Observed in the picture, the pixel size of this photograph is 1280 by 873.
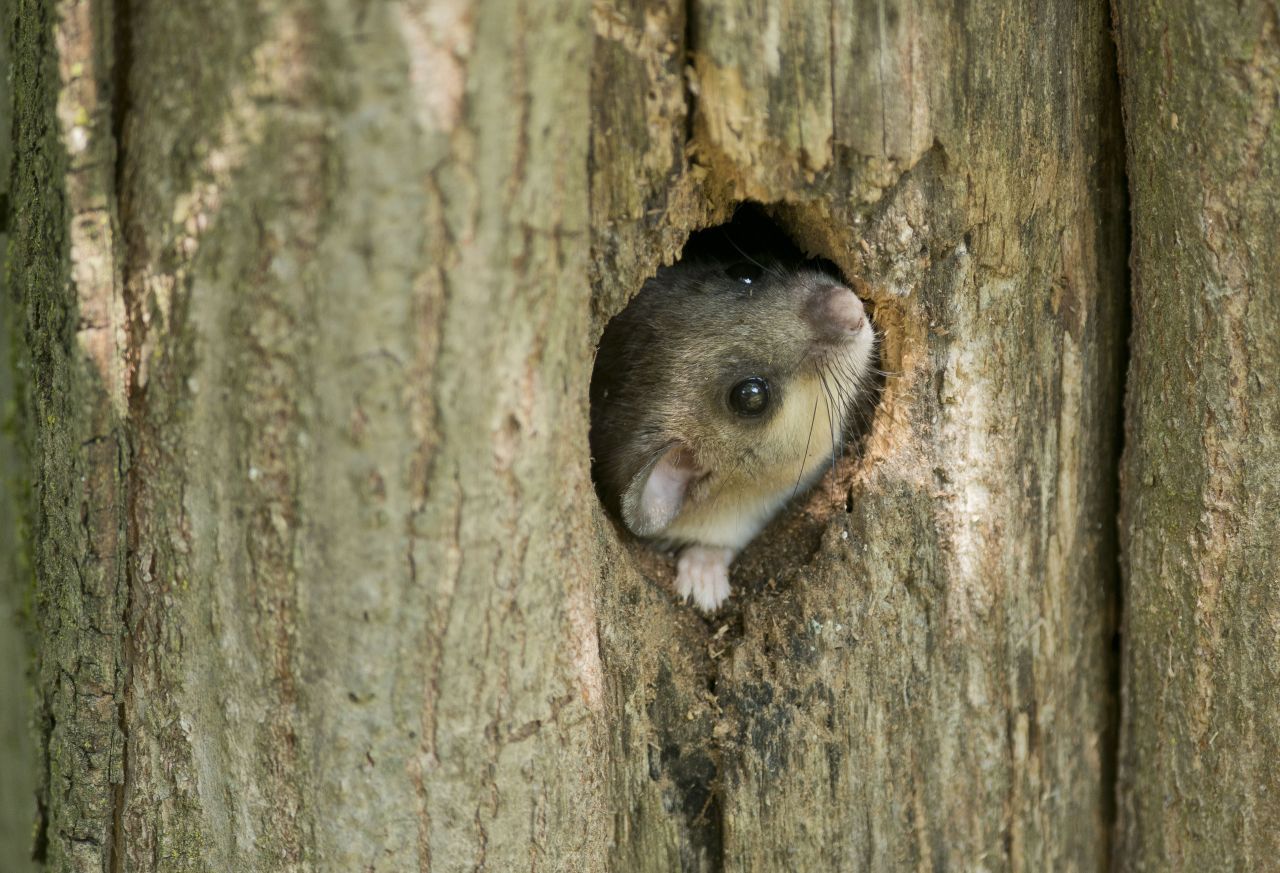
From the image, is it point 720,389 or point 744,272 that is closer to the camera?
point 720,389

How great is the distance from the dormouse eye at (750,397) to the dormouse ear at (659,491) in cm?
25

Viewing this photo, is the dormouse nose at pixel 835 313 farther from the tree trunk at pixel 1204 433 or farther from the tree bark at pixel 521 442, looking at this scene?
the tree trunk at pixel 1204 433

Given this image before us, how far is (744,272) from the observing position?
15.0 feet

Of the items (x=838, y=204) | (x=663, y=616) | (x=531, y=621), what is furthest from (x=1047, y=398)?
(x=531, y=621)

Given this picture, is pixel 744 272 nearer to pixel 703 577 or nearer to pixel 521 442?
pixel 703 577

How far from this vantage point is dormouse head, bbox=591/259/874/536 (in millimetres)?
4227

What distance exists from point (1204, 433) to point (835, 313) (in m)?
1.16

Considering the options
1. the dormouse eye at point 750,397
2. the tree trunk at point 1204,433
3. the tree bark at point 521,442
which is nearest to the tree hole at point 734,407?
the dormouse eye at point 750,397

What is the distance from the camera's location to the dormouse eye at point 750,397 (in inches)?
170

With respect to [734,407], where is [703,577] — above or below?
below

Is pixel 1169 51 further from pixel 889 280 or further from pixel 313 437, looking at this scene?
pixel 313 437

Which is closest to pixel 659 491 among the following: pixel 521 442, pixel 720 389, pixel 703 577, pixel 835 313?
pixel 703 577

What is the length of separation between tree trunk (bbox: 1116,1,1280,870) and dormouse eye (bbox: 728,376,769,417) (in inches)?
48.5

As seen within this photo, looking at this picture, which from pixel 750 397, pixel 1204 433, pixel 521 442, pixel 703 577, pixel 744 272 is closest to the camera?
pixel 521 442
